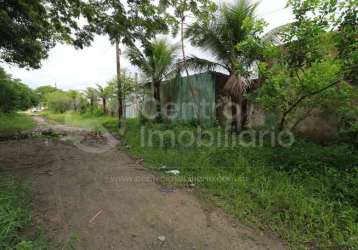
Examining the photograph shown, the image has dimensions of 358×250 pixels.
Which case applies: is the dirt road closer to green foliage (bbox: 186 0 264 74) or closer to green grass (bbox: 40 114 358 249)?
green grass (bbox: 40 114 358 249)

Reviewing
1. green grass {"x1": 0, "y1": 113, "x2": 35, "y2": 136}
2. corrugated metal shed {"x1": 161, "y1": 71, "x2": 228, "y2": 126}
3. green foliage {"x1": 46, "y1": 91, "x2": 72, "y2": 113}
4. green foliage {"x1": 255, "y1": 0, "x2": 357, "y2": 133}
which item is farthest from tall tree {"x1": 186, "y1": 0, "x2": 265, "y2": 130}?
green foliage {"x1": 46, "y1": 91, "x2": 72, "y2": 113}

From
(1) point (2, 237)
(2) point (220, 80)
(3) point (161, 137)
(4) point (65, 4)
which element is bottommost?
(1) point (2, 237)

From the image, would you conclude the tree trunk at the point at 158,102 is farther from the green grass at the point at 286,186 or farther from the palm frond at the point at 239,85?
the green grass at the point at 286,186

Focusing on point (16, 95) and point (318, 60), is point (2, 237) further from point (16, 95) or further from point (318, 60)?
point (16, 95)

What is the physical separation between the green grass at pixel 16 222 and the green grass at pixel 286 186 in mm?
2266

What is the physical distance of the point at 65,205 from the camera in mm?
2932

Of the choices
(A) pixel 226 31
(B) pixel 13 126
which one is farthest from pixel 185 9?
(B) pixel 13 126

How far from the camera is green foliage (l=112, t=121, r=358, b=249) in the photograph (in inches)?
94.7

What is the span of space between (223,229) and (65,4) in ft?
20.5

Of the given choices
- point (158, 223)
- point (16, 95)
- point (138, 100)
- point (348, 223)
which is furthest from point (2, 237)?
point (16, 95)

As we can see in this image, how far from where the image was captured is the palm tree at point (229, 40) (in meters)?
5.77

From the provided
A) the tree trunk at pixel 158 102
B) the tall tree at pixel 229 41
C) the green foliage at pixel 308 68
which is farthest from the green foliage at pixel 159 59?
the green foliage at pixel 308 68

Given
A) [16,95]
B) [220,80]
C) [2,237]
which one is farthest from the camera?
[16,95]

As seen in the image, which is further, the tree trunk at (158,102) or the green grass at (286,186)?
the tree trunk at (158,102)
